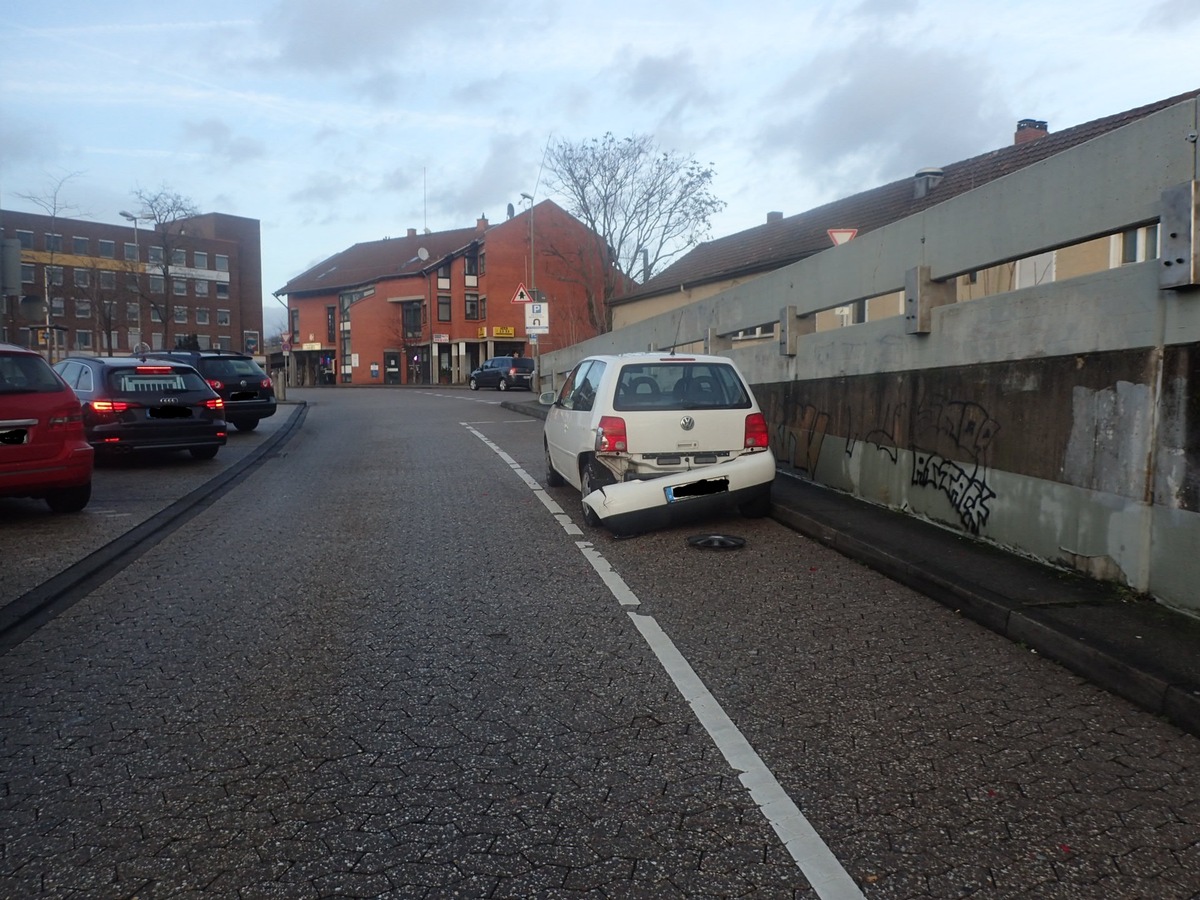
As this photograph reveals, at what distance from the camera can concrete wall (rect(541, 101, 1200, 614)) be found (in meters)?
5.22

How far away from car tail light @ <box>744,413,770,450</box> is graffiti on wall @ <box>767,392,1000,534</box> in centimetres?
114

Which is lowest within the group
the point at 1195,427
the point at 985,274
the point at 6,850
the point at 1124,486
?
the point at 6,850

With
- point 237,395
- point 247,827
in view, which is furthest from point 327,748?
point 237,395

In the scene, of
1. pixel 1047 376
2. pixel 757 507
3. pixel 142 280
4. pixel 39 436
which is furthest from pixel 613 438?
pixel 142 280

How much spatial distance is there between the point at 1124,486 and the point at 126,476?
11.7 metres

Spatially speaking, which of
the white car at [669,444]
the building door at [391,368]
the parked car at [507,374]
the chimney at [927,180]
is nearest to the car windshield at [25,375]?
the white car at [669,444]

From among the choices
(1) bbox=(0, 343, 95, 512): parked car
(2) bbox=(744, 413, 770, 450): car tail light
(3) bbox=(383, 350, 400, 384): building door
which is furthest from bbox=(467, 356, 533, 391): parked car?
(2) bbox=(744, 413, 770, 450): car tail light

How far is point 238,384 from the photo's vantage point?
19625 mm

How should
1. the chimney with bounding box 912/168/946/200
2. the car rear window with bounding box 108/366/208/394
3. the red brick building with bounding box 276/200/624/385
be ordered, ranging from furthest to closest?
the red brick building with bounding box 276/200/624/385, the chimney with bounding box 912/168/946/200, the car rear window with bounding box 108/366/208/394

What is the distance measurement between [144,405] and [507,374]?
1227 inches

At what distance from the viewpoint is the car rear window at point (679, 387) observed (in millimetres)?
8703

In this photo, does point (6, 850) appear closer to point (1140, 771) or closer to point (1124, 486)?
point (1140, 771)

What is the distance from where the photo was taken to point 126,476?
42.2 feet

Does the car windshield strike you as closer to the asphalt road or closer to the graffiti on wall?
the asphalt road
